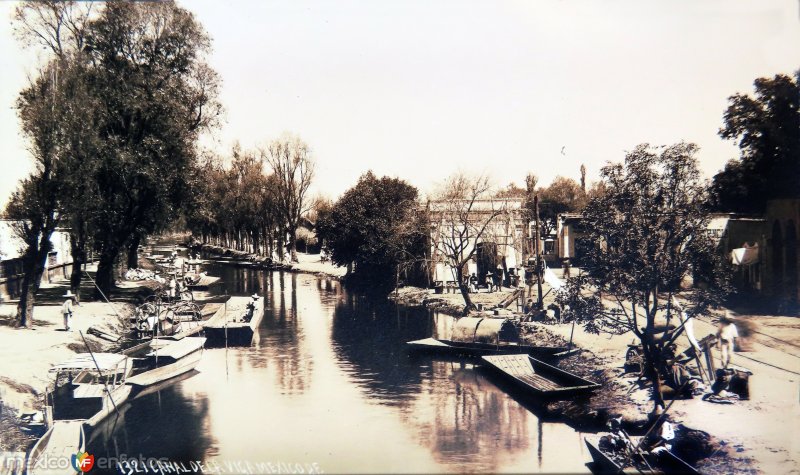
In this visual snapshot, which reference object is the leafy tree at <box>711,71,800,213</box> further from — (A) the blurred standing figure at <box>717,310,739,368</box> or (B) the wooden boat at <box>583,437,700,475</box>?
(B) the wooden boat at <box>583,437,700,475</box>

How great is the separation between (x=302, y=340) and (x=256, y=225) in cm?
208

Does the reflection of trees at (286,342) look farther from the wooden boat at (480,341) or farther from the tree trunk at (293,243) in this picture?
the wooden boat at (480,341)

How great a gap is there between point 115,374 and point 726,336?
828 cm

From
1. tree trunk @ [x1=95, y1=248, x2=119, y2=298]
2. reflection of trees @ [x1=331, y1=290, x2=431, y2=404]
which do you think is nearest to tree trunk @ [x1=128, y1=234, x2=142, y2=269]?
tree trunk @ [x1=95, y1=248, x2=119, y2=298]

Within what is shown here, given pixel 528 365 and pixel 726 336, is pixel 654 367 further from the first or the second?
pixel 528 365

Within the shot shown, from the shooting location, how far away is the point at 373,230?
10.9 meters

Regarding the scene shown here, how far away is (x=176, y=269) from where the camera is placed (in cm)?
1073

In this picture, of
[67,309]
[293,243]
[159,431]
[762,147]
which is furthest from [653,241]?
[67,309]

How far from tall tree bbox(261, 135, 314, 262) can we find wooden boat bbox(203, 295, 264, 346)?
1390 millimetres

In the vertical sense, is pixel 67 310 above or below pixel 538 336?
above

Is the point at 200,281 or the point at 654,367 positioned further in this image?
the point at 200,281

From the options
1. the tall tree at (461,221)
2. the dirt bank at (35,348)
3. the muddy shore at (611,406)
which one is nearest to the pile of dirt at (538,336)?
the muddy shore at (611,406)

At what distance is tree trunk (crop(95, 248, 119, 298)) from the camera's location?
380 inches

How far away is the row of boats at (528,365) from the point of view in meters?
6.18
